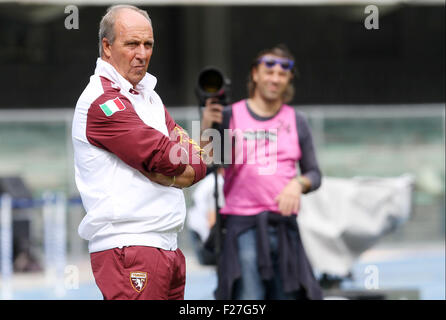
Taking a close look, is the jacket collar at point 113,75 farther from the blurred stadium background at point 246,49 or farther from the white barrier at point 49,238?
the blurred stadium background at point 246,49

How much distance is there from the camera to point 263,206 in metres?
5.05

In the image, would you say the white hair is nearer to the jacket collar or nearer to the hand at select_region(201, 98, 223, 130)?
the jacket collar

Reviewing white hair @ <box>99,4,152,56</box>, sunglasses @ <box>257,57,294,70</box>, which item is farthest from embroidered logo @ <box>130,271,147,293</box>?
sunglasses @ <box>257,57,294,70</box>

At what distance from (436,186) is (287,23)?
7090 millimetres

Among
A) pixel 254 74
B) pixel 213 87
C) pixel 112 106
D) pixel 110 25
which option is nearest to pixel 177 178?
pixel 112 106

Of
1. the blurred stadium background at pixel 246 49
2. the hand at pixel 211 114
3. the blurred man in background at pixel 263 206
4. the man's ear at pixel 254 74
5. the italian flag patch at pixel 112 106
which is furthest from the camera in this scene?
the blurred stadium background at pixel 246 49

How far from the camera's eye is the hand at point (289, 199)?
195 inches

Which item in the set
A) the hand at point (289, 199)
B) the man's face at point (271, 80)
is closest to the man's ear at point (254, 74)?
the man's face at point (271, 80)

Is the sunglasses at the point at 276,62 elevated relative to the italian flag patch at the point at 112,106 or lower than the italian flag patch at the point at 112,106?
elevated

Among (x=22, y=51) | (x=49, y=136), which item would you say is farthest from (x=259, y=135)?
(x=22, y=51)

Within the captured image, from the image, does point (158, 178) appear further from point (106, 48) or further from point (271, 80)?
point (271, 80)

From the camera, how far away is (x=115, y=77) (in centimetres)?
340

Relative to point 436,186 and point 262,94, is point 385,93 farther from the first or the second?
point 262,94

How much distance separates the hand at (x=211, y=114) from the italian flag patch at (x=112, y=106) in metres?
1.58
